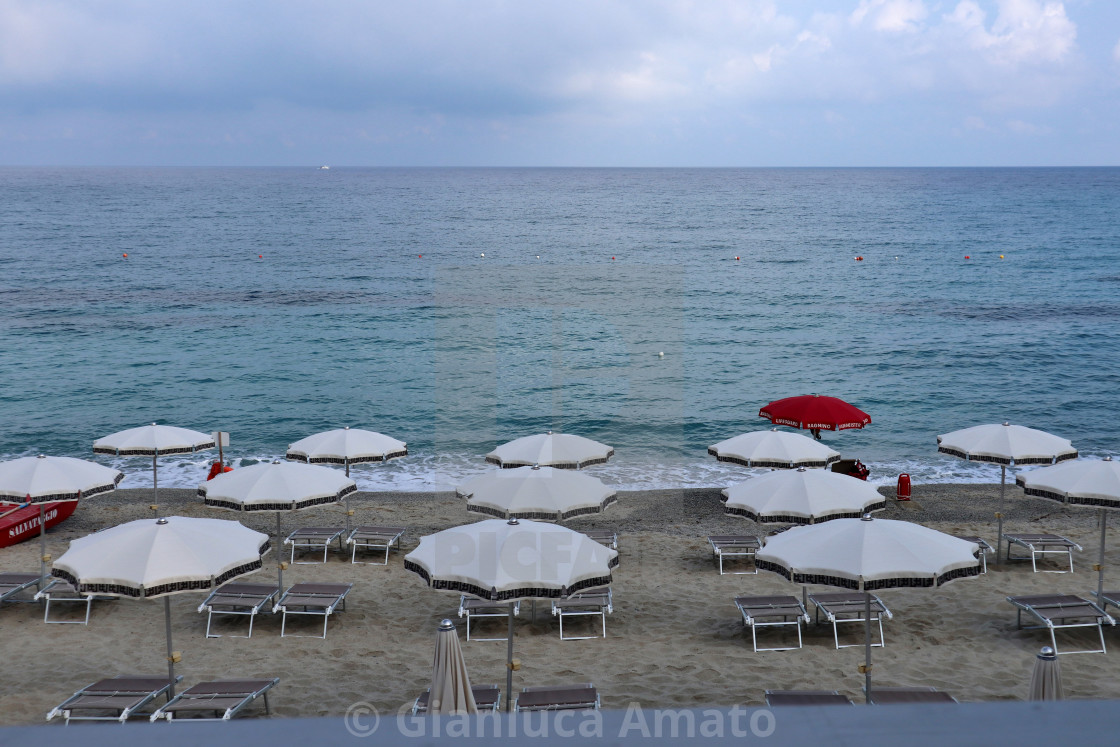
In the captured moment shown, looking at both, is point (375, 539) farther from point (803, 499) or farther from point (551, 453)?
point (803, 499)

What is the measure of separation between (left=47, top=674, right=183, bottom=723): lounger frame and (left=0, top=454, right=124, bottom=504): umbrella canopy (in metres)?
3.83

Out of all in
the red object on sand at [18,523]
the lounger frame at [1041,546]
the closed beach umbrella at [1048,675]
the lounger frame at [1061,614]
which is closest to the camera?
the closed beach umbrella at [1048,675]

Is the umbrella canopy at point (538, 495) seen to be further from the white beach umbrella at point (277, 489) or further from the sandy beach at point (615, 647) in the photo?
the white beach umbrella at point (277, 489)

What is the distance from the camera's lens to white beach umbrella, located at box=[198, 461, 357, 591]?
444 inches

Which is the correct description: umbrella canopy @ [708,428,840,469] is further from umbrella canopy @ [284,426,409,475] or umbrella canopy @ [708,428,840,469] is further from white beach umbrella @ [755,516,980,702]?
umbrella canopy @ [284,426,409,475]

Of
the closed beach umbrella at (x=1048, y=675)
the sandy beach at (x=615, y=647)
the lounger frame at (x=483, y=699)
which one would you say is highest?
the closed beach umbrella at (x=1048, y=675)

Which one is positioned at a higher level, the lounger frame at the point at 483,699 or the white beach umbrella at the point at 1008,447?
the white beach umbrella at the point at 1008,447

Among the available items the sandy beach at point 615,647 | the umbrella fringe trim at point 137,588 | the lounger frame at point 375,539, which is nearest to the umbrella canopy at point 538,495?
the sandy beach at point 615,647

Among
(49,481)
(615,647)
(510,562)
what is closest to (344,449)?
(49,481)

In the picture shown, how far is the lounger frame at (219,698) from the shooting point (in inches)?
311

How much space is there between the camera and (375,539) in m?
13.9

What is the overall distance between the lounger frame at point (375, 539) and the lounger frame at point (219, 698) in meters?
4.45

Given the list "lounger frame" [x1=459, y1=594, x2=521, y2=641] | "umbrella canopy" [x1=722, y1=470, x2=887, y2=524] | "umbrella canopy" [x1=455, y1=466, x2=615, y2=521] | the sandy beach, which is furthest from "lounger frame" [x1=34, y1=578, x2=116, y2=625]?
"umbrella canopy" [x1=722, y1=470, x2=887, y2=524]

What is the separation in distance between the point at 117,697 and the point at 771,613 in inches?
271
